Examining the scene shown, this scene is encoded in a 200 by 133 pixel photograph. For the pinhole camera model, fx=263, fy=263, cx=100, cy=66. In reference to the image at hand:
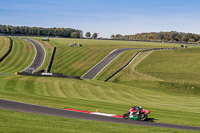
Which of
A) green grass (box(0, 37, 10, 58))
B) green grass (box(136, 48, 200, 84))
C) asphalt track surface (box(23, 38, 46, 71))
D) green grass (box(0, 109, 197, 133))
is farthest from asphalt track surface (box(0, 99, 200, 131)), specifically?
green grass (box(0, 37, 10, 58))

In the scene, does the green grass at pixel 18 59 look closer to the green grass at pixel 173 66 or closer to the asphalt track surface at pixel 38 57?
the asphalt track surface at pixel 38 57

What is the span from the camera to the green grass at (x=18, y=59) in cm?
9443

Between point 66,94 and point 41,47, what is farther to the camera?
point 41,47

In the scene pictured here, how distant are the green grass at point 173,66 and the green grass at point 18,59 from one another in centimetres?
4352

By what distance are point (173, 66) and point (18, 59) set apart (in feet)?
199

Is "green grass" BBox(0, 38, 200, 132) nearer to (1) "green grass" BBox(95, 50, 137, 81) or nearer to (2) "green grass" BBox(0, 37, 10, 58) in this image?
(1) "green grass" BBox(95, 50, 137, 81)

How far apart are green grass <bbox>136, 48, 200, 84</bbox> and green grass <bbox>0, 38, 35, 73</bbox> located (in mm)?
43524

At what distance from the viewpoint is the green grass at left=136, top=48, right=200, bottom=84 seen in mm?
76000

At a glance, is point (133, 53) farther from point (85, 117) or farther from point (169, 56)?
point (85, 117)

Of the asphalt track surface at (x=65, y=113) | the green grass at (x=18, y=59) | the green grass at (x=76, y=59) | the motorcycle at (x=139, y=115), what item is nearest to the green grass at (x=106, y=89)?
the green grass at (x=76, y=59)

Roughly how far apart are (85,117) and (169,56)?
81.0 meters

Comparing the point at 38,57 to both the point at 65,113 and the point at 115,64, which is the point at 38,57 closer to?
the point at 115,64

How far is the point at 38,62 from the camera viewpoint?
102375 mm

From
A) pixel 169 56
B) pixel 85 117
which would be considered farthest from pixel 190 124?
pixel 169 56
